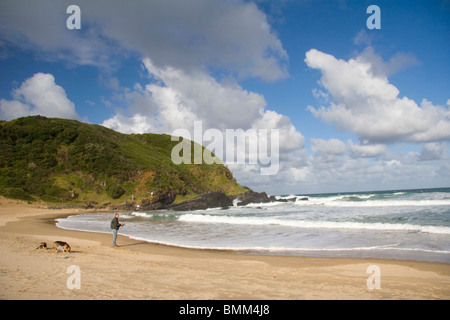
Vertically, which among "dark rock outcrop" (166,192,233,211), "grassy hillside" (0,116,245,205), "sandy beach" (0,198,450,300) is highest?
"grassy hillside" (0,116,245,205)

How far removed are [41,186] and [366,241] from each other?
165 ft

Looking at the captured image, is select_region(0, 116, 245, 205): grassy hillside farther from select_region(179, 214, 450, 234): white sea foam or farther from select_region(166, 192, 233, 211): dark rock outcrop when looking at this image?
select_region(179, 214, 450, 234): white sea foam

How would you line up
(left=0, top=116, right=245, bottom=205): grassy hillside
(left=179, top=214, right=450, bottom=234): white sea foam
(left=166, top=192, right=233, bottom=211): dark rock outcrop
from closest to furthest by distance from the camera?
(left=179, top=214, right=450, bottom=234): white sea foam < (left=0, top=116, right=245, bottom=205): grassy hillside < (left=166, top=192, right=233, bottom=211): dark rock outcrop

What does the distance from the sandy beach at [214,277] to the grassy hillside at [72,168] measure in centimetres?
4254

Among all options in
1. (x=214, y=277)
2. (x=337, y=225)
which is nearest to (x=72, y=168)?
(x=337, y=225)

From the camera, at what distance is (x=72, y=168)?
5288 cm

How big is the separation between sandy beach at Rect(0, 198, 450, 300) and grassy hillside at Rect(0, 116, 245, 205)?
42.5 metres

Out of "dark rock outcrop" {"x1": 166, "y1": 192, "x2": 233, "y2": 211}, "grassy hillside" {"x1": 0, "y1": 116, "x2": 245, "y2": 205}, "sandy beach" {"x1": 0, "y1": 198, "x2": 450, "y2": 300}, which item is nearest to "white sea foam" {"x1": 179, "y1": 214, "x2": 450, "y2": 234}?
"sandy beach" {"x1": 0, "y1": 198, "x2": 450, "y2": 300}

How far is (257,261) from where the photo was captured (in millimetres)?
10758

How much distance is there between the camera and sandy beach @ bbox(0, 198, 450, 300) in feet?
19.1
